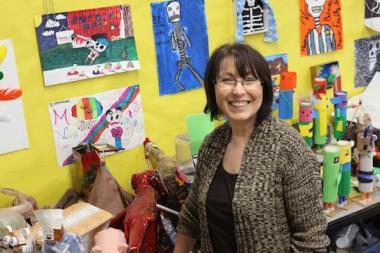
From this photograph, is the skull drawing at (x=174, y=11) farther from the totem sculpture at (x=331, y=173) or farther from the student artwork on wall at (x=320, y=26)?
the totem sculpture at (x=331, y=173)

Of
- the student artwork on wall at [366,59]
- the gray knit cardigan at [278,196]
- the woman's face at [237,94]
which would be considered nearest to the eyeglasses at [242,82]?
the woman's face at [237,94]

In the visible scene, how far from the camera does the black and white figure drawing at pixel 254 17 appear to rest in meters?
1.98

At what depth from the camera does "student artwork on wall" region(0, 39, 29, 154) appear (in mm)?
1539

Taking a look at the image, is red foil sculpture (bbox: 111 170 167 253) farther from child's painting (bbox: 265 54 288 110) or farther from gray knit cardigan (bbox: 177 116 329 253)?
child's painting (bbox: 265 54 288 110)

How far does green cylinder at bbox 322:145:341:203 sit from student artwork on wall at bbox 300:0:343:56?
0.68m

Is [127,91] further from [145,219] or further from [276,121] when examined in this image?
[276,121]

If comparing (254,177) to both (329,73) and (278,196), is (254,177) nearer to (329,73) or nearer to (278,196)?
(278,196)

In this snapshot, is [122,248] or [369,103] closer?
[122,248]

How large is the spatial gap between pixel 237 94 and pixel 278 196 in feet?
0.92

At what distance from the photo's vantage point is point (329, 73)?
→ 2256 millimetres

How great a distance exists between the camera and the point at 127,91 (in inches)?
70.4

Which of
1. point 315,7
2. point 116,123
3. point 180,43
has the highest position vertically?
point 315,7

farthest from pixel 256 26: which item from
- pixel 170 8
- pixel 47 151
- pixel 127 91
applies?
pixel 47 151

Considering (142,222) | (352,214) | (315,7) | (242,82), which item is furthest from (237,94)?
(315,7)
